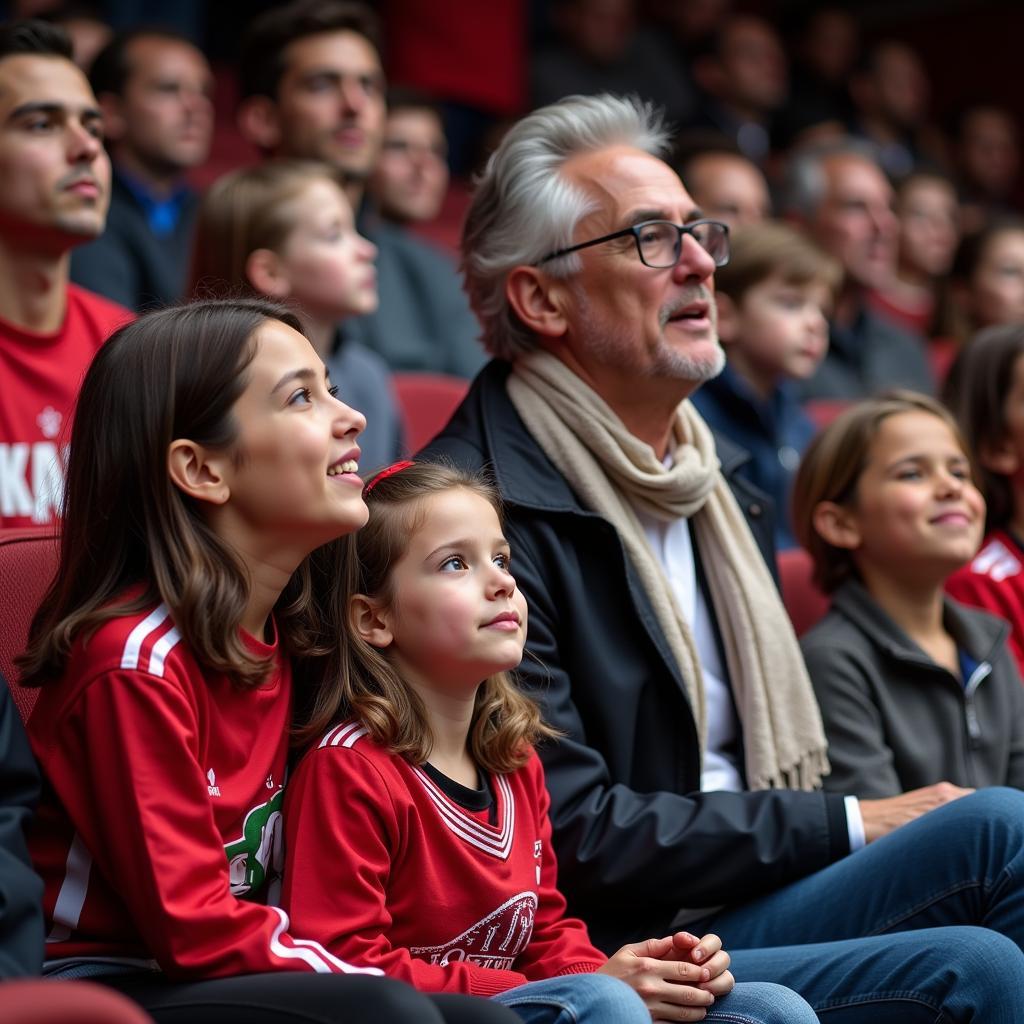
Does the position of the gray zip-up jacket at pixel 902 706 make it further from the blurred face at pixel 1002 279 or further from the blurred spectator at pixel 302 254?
the blurred face at pixel 1002 279

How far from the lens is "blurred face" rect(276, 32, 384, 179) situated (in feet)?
12.8

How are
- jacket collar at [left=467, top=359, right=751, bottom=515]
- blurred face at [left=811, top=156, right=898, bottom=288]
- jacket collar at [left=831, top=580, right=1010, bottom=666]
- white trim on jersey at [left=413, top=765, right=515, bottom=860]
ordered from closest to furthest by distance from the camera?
1. white trim on jersey at [left=413, top=765, right=515, bottom=860]
2. jacket collar at [left=467, top=359, right=751, bottom=515]
3. jacket collar at [left=831, top=580, right=1010, bottom=666]
4. blurred face at [left=811, top=156, right=898, bottom=288]

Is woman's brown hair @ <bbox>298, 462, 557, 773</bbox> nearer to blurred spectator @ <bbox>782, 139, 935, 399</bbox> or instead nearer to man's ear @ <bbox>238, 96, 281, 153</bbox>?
man's ear @ <bbox>238, 96, 281, 153</bbox>

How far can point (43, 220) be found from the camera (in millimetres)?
2613

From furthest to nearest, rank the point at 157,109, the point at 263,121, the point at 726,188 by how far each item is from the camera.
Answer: the point at 726,188 < the point at 157,109 < the point at 263,121

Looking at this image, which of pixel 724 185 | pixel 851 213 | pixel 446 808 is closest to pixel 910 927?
pixel 446 808

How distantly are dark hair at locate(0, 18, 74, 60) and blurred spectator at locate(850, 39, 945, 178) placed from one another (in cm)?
512

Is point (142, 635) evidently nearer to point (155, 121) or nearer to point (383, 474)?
point (383, 474)

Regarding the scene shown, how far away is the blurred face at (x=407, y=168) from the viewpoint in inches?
187

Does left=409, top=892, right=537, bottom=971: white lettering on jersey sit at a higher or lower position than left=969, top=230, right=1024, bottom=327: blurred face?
lower

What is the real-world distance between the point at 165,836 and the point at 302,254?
1942 mm

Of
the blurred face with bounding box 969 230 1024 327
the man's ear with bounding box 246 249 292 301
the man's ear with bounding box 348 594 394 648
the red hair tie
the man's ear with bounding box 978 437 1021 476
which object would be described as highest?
the blurred face with bounding box 969 230 1024 327

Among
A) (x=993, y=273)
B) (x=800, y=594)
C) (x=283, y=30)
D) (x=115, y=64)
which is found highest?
(x=283, y=30)

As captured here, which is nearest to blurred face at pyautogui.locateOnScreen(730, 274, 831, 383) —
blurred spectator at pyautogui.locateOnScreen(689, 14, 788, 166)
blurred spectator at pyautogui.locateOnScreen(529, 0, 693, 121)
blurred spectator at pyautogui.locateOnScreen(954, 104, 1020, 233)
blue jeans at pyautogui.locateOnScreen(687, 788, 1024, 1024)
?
blue jeans at pyautogui.locateOnScreen(687, 788, 1024, 1024)
